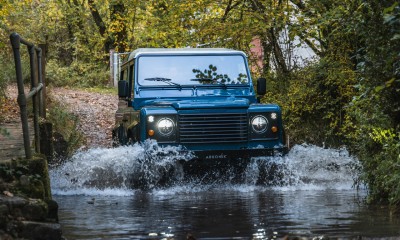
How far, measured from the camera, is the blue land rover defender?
38.9ft

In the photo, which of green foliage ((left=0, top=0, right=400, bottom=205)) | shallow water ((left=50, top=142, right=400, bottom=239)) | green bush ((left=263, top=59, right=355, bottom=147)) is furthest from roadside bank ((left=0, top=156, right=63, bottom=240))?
green bush ((left=263, top=59, right=355, bottom=147))

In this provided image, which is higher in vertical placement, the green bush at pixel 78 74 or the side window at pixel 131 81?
the green bush at pixel 78 74

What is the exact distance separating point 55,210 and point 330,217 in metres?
2.67

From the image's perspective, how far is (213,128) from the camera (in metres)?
12.0

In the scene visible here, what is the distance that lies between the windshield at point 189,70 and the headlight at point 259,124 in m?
1.13

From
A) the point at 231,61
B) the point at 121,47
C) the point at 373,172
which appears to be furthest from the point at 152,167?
the point at 121,47

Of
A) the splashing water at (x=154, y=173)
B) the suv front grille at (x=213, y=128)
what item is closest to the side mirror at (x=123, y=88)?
the splashing water at (x=154, y=173)

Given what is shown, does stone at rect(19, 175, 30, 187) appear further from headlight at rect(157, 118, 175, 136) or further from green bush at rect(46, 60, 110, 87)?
green bush at rect(46, 60, 110, 87)

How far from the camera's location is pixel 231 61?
13250mm

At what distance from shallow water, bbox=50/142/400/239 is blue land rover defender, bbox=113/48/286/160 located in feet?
1.01

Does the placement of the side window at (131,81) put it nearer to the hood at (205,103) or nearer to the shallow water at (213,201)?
the hood at (205,103)

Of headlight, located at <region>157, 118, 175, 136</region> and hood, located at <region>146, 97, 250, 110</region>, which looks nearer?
headlight, located at <region>157, 118, 175, 136</region>

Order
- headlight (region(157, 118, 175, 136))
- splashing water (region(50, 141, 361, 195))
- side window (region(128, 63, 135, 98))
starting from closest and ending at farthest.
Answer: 1. splashing water (region(50, 141, 361, 195))
2. headlight (region(157, 118, 175, 136))
3. side window (region(128, 63, 135, 98))

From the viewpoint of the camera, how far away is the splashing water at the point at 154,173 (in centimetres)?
1159
